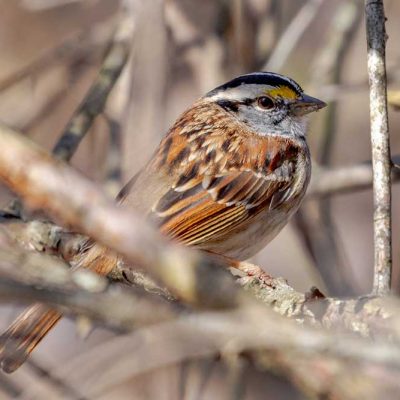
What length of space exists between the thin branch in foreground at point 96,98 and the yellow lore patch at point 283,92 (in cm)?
78

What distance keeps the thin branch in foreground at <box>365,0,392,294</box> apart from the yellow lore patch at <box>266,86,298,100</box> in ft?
4.21

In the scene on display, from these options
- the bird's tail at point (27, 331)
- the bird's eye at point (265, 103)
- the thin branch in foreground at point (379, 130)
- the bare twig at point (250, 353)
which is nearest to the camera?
the bare twig at point (250, 353)

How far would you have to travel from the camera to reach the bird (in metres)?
4.22

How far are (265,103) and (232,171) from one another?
0.61 m

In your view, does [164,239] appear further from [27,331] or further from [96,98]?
[96,98]

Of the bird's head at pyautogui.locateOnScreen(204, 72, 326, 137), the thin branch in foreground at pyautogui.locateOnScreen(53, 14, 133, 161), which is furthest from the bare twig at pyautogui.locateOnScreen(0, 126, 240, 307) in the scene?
the bird's head at pyautogui.locateOnScreen(204, 72, 326, 137)

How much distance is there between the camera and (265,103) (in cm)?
488

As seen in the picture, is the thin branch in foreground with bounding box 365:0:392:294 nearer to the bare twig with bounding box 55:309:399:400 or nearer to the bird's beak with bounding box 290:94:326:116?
the bare twig with bounding box 55:309:399:400

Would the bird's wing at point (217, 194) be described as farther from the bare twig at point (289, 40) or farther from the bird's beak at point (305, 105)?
the bare twig at point (289, 40)

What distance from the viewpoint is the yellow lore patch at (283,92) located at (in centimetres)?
477

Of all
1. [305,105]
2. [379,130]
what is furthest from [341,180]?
[379,130]

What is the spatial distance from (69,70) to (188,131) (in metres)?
1.19

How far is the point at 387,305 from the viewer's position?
2305 millimetres

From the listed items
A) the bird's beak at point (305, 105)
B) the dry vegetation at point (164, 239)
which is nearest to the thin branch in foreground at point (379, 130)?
the dry vegetation at point (164, 239)
